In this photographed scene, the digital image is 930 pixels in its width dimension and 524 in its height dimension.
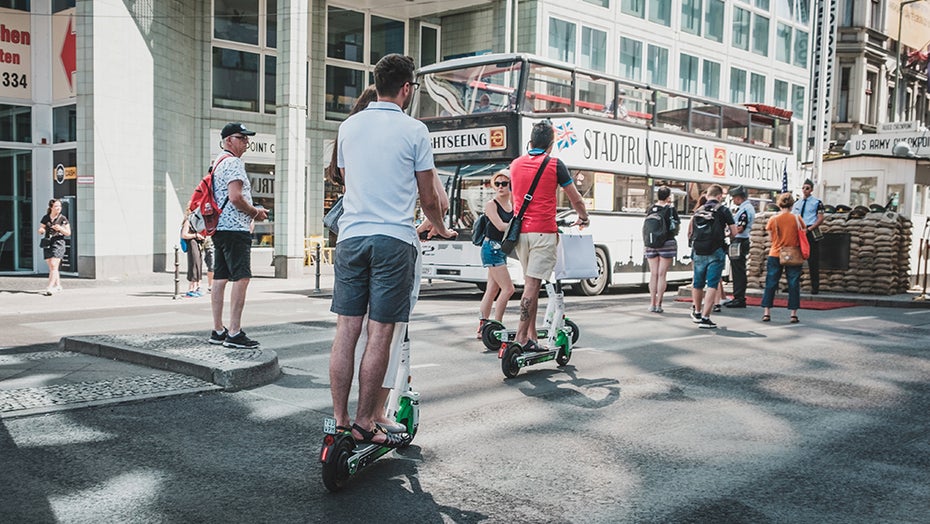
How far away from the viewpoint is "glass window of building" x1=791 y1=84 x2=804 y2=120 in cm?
4000

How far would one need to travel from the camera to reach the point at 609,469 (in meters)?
4.16

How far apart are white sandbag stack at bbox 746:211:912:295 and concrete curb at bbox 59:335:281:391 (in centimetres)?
1154

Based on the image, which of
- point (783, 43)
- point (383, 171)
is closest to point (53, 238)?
point (383, 171)

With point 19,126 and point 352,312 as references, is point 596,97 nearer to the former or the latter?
point 352,312

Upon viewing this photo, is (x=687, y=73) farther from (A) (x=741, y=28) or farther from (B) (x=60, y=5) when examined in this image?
(B) (x=60, y=5)

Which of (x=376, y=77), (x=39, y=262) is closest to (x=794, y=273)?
(x=376, y=77)

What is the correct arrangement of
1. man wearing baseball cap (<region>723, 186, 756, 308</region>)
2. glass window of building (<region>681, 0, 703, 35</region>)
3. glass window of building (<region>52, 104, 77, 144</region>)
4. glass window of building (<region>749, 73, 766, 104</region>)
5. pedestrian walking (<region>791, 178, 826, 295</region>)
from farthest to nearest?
glass window of building (<region>749, 73, 766, 104</region>) → glass window of building (<region>681, 0, 703, 35</region>) → glass window of building (<region>52, 104, 77, 144</region>) → pedestrian walking (<region>791, 178, 826, 295</region>) → man wearing baseball cap (<region>723, 186, 756, 308</region>)

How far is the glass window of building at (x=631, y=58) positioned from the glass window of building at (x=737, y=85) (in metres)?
7.16

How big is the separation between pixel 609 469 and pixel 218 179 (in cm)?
462

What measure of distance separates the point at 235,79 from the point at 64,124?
5416 mm

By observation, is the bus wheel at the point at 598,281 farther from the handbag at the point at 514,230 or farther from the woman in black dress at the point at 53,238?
the woman in black dress at the point at 53,238

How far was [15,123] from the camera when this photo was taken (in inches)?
774

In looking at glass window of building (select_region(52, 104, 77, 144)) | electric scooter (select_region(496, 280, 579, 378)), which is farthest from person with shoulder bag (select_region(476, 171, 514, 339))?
glass window of building (select_region(52, 104, 77, 144))

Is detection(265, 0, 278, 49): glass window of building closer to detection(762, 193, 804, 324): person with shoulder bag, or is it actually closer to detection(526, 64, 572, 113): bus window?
detection(526, 64, 572, 113): bus window
